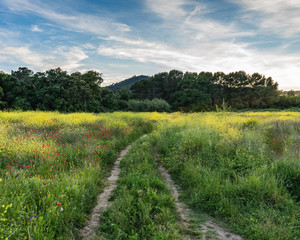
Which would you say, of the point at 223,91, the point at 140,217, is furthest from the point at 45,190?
the point at 223,91

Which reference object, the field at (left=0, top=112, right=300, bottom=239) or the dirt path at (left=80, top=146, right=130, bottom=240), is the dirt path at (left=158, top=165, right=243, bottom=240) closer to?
the field at (left=0, top=112, right=300, bottom=239)

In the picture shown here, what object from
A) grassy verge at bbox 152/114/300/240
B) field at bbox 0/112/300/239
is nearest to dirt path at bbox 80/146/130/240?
field at bbox 0/112/300/239

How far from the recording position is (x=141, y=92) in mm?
61219

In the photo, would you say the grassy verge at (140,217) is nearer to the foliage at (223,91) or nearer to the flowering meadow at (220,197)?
the flowering meadow at (220,197)

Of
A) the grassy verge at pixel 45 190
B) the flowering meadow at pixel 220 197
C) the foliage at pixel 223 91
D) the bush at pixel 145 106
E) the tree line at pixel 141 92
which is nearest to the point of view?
the grassy verge at pixel 45 190

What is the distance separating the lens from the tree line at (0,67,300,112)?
3056cm

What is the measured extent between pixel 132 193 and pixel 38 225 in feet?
7.15

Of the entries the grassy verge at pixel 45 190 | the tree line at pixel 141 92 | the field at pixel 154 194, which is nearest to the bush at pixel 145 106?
the tree line at pixel 141 92

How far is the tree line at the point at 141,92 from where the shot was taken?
3056 cm

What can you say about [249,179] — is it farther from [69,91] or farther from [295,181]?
[69,91]

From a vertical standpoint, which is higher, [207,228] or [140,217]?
[140,217]

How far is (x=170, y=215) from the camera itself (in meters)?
4.01

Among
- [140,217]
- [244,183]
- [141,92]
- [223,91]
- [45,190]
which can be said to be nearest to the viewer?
[140,217]

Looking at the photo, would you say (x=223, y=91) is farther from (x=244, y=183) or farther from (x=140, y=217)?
(x=140, y=217)
